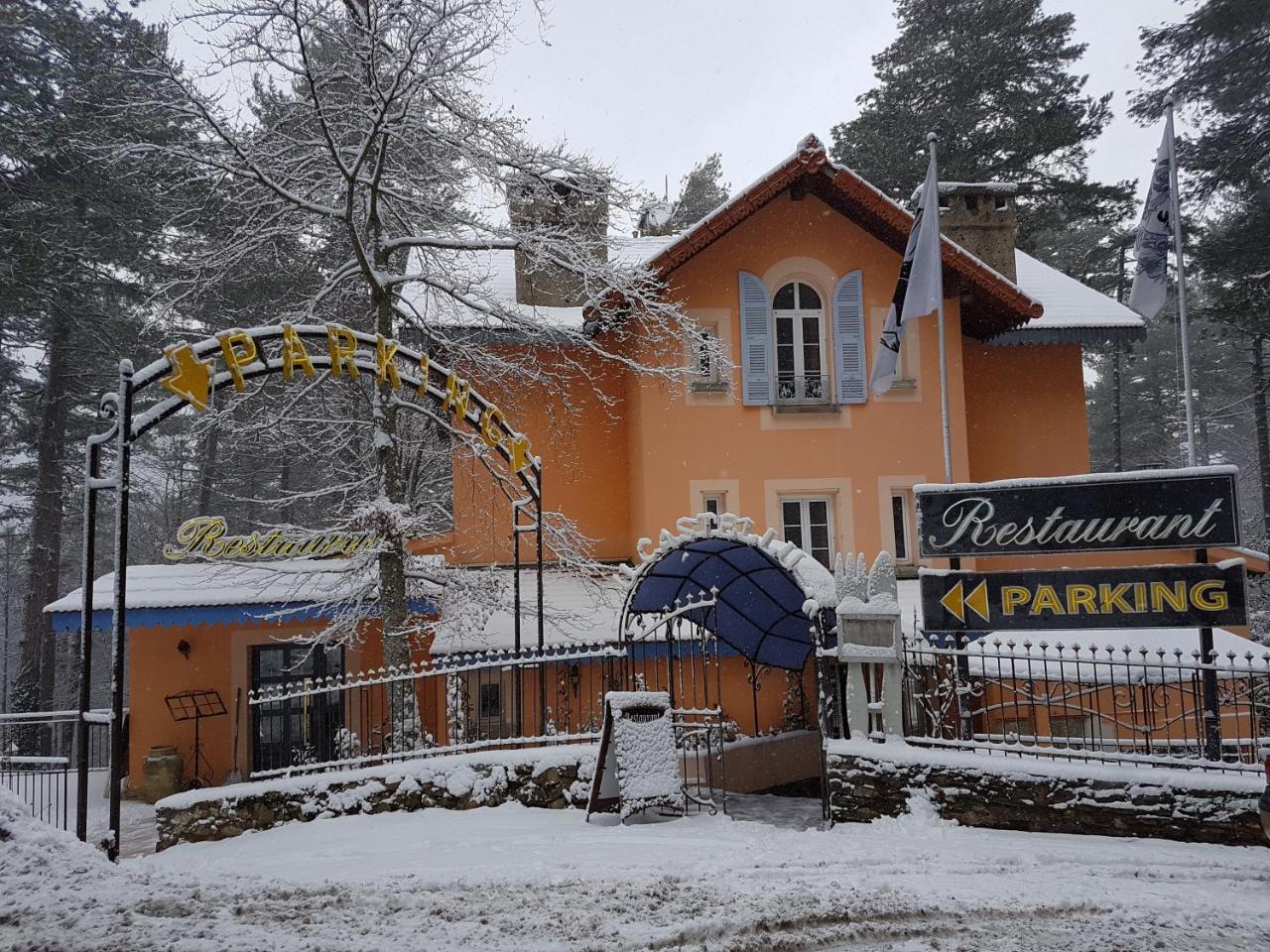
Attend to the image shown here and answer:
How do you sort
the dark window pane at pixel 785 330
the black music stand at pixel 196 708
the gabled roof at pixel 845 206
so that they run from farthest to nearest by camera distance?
1. the dark window pane at pixel 785 330
2. the black music stand at pixel 196 708
3. the gabled roof at pixel 845 206

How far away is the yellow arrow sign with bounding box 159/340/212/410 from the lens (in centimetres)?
761

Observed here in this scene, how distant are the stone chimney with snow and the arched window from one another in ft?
10.9

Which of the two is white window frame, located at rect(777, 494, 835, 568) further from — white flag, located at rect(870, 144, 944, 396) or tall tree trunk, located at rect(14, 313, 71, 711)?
tall tree trunk, located at rect(14, 313, 71, 711)

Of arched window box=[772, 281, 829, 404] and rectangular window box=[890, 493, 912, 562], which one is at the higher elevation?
arched window box=[772, 281, 829, 404]

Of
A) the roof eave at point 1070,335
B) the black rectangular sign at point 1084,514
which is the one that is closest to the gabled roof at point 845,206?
the roof eave at point 1070,335

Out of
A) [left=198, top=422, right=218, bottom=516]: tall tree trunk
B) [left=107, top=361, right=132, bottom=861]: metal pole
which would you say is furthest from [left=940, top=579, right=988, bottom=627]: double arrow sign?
[left=198, top=422, right=218, bottom=516]: tall tree trunk

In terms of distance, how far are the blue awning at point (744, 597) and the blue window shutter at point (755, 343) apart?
387 centimetres

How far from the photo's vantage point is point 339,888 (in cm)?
590

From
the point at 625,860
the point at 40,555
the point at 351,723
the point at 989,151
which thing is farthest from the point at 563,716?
the point at 989,151

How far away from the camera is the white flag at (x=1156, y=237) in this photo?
39.2 feet

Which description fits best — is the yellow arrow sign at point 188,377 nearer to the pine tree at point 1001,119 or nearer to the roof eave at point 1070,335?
the roof eave at point 1070,335

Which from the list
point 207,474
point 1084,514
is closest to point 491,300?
point 1084,514

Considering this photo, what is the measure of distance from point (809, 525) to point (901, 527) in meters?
1.52

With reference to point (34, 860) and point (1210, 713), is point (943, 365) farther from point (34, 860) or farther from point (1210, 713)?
point (34, 860)
